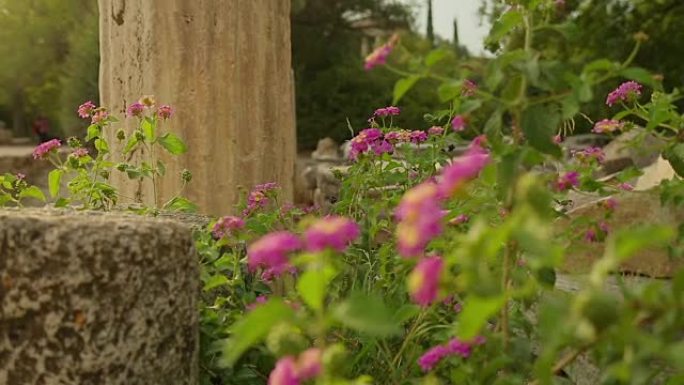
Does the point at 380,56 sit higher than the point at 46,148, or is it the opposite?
the point at 380,56

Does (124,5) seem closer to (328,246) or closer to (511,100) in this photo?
(511,100)

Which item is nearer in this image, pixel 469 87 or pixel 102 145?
pixel 469 87

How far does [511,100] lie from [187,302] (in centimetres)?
99

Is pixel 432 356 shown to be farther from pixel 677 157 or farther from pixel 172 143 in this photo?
pixel 172 143

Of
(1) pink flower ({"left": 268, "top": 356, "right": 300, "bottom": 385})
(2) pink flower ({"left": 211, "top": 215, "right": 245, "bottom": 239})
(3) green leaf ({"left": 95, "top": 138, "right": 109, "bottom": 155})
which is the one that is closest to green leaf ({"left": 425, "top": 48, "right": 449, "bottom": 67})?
(1) pink flower ({"left": 268, "top": 356, "right": 300, "bottom": 385})

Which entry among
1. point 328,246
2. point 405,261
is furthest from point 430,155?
point 328,246

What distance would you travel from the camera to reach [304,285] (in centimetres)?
122

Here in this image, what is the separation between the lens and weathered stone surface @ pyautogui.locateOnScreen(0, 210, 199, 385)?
2.01m

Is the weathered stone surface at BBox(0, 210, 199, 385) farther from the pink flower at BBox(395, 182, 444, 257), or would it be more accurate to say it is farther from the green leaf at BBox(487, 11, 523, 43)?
the pink flower at BBox(395, 182, 444, 257)

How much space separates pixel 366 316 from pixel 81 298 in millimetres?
1015

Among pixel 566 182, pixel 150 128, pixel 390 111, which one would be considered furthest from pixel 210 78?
pixel 566 182

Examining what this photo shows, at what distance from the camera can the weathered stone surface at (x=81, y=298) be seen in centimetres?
201

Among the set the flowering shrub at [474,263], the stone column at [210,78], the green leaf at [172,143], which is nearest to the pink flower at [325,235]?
the flowering shrub at [474,263]

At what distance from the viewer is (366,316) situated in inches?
47.8
